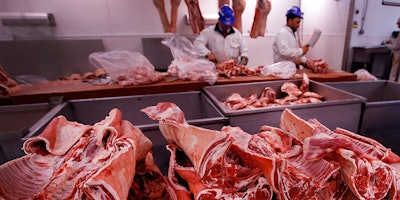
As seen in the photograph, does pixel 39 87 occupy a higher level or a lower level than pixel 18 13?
lower

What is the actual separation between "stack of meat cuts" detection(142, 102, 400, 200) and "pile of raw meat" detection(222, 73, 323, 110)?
3.41 ft

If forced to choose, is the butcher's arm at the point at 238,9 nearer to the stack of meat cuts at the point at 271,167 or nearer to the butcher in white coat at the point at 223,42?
the butcher in white coat at the point at 223,42

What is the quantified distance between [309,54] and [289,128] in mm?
6125

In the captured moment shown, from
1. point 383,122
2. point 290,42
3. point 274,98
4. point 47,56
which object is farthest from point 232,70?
point 47,56

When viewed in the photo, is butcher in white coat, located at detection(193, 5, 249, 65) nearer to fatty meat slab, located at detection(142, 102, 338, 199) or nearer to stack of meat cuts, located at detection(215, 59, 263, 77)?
stack of meat cuts, located at detection(215, 59, 263, 77)

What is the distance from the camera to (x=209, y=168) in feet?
2.24

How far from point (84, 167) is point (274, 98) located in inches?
74.0

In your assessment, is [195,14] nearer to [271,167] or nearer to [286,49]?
[286,49]

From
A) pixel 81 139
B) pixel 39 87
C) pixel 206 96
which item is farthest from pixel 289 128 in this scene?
pixel 39 87

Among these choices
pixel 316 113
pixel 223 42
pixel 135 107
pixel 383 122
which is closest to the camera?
pixel 316 113

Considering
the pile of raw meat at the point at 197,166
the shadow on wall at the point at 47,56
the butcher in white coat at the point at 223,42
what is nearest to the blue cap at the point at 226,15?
the butcher in white coat at the point at 223,42

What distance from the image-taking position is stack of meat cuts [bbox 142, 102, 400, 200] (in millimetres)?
687

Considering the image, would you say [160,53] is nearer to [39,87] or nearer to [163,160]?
[39,87]

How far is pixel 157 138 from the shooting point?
1310mm
